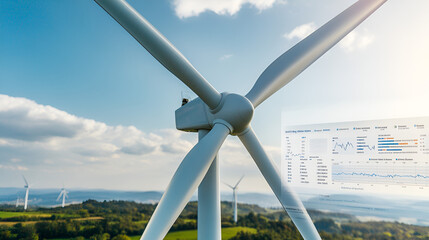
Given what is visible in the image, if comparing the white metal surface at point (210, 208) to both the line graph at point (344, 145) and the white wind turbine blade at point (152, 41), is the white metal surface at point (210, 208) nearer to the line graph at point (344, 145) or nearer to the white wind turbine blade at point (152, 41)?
the white wind turbine blade at point (152, 41)

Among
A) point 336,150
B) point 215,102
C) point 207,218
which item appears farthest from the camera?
point 336,150

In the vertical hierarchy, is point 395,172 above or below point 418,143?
below

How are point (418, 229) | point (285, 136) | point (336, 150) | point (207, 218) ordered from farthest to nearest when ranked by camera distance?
point (418, 229) → point (285, 136) → point (336, 150) → point (207, 218)

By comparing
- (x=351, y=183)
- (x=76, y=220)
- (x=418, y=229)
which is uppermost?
(x=351, y=183)

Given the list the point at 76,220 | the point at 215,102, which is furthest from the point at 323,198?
the point at 76,220

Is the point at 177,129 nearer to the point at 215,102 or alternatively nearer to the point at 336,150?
the point at 215,102

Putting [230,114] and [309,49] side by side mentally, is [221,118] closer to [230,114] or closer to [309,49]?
[230,114]

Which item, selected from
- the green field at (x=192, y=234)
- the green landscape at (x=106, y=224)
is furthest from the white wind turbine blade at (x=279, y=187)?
the green field at (x=192, y=234)

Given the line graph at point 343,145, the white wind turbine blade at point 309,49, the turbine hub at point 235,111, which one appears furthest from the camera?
the line graph at point 343,145
